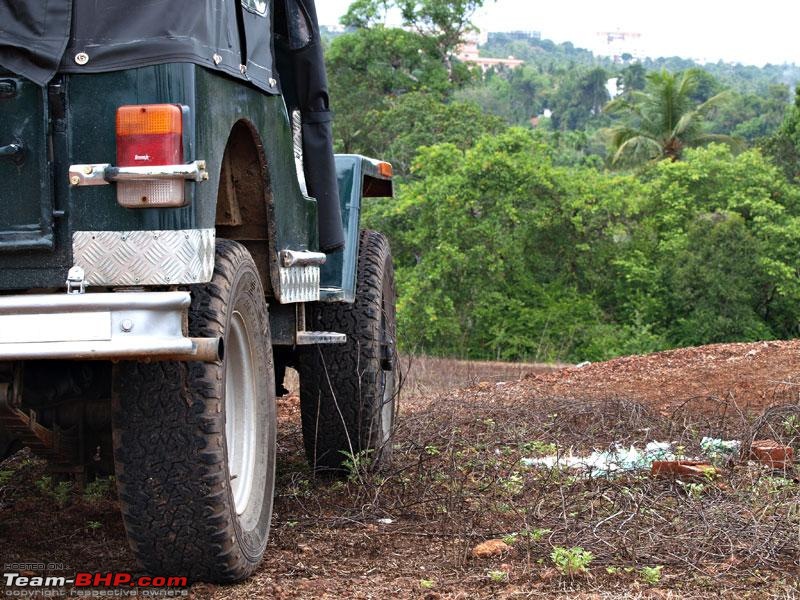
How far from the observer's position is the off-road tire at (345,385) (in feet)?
20.1

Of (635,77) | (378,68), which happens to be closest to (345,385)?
(378,68)

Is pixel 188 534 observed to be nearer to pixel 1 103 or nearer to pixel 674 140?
pixel 1 103

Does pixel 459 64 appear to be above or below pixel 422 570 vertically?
above

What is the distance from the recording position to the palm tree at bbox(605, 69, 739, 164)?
44.0 metres

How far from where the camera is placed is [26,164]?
3.53m

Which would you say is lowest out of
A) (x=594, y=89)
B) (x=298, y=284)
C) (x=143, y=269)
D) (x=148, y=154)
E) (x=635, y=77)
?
(x=298, y=284)

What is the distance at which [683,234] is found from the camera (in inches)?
1199

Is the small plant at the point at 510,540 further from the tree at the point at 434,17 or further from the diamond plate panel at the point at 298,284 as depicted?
the tree at the point at 434,17

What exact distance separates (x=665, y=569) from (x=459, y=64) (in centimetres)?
4277

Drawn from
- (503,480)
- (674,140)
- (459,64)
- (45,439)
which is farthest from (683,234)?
(45,439)

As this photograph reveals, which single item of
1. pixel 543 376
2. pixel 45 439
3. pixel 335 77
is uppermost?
pixel 335 77

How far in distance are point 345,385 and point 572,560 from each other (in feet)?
7.25

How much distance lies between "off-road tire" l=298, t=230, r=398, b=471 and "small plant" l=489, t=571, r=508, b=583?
187 centimetres

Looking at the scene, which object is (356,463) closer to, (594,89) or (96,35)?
(96,35)
